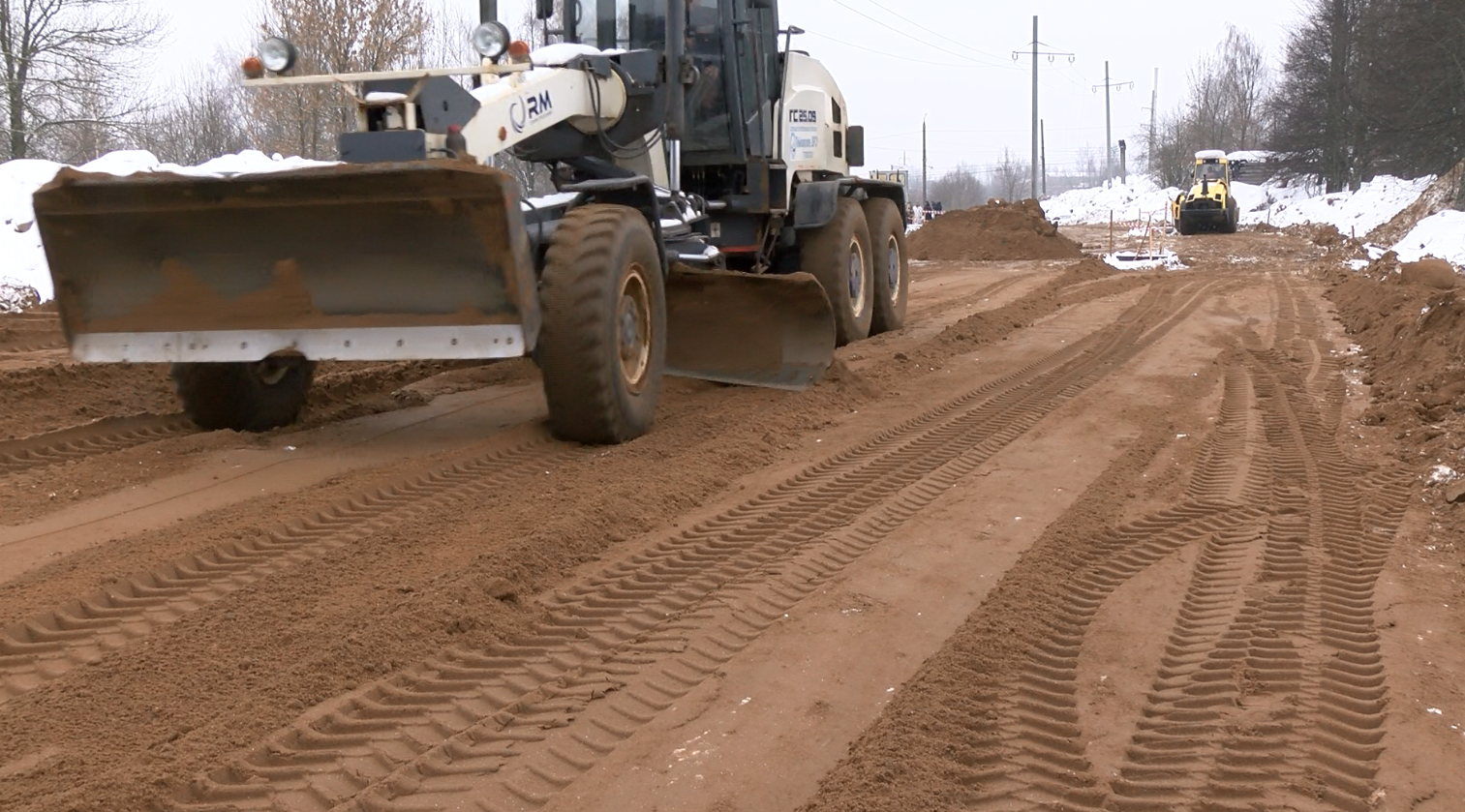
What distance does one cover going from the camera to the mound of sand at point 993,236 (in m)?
26.7

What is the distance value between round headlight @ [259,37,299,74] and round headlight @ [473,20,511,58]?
1018mm

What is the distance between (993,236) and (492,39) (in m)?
21.4

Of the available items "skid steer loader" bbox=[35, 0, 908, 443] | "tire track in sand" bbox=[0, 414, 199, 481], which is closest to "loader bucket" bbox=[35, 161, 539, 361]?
"skid steer loader" bbox=[35, 0, 908, 443]

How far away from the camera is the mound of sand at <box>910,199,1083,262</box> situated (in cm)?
2666

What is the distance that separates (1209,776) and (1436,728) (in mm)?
799

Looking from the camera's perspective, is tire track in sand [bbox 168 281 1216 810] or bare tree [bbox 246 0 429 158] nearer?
tire track in sand [bbox 168 281 1216 810]

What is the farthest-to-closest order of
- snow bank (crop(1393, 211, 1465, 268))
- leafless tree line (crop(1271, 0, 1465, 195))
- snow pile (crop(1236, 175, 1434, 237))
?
1. snow pile (crop(1236, 175, 1434, 237))
2. leafless tree line (crop(1271, 0, 1465, 195))
3. snow bank (crop(1393, 211, 1465, 268))

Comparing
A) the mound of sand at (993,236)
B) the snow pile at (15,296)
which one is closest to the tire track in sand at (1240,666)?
the snow pile at (15,296)

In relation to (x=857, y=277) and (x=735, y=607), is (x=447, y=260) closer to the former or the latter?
(x=735, y=607)

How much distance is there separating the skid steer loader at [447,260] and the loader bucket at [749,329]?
1cm

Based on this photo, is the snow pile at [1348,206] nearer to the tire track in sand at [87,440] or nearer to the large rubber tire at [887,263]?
the large rubber tire at [887,263]

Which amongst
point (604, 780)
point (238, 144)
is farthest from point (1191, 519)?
point (238, 144)

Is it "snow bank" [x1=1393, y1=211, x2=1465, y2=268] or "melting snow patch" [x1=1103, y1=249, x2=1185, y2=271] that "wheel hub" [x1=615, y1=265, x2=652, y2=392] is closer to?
"snow bank" [x1=1393, y1=211, x2=1465, y2=268]

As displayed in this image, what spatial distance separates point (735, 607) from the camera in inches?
187
